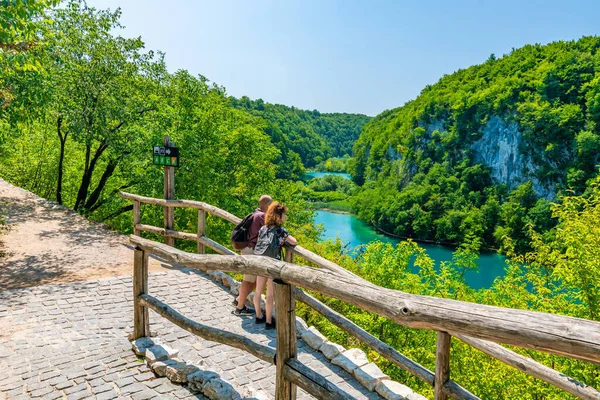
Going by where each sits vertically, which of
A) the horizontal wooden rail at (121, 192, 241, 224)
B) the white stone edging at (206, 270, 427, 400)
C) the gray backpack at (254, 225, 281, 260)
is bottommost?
the white stone edging at (206, 270, 427, 400)

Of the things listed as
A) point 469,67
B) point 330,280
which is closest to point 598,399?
point 330,280

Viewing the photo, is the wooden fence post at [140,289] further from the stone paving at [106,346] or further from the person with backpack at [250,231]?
the person with backpack at [250,231]

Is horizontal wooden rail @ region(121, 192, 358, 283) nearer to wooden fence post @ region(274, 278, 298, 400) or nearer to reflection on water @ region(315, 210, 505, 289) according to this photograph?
wooden fence post @ region(274, 278, 298, 400)

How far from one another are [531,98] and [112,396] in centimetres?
8247

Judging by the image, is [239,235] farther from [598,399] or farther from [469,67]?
[469,67]

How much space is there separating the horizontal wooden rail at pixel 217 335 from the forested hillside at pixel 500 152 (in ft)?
177

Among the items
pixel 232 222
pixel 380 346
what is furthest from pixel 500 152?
pixel 380 346

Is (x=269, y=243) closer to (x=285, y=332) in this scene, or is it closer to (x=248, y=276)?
(x=248, y=276)

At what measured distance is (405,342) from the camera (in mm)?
13734

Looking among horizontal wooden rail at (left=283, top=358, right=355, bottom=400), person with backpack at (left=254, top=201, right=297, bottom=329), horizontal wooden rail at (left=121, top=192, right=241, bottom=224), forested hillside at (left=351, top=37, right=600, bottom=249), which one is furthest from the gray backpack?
forested hillside at (left=351, top=37, right=600, bottom=249)

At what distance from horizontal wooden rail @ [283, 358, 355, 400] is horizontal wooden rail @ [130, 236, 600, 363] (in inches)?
21.1

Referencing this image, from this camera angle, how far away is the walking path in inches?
144

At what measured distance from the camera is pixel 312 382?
2488 millimetres

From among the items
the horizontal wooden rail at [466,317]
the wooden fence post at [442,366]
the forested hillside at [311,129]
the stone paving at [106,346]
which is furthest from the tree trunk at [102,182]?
the forested hillside at [311,129]
